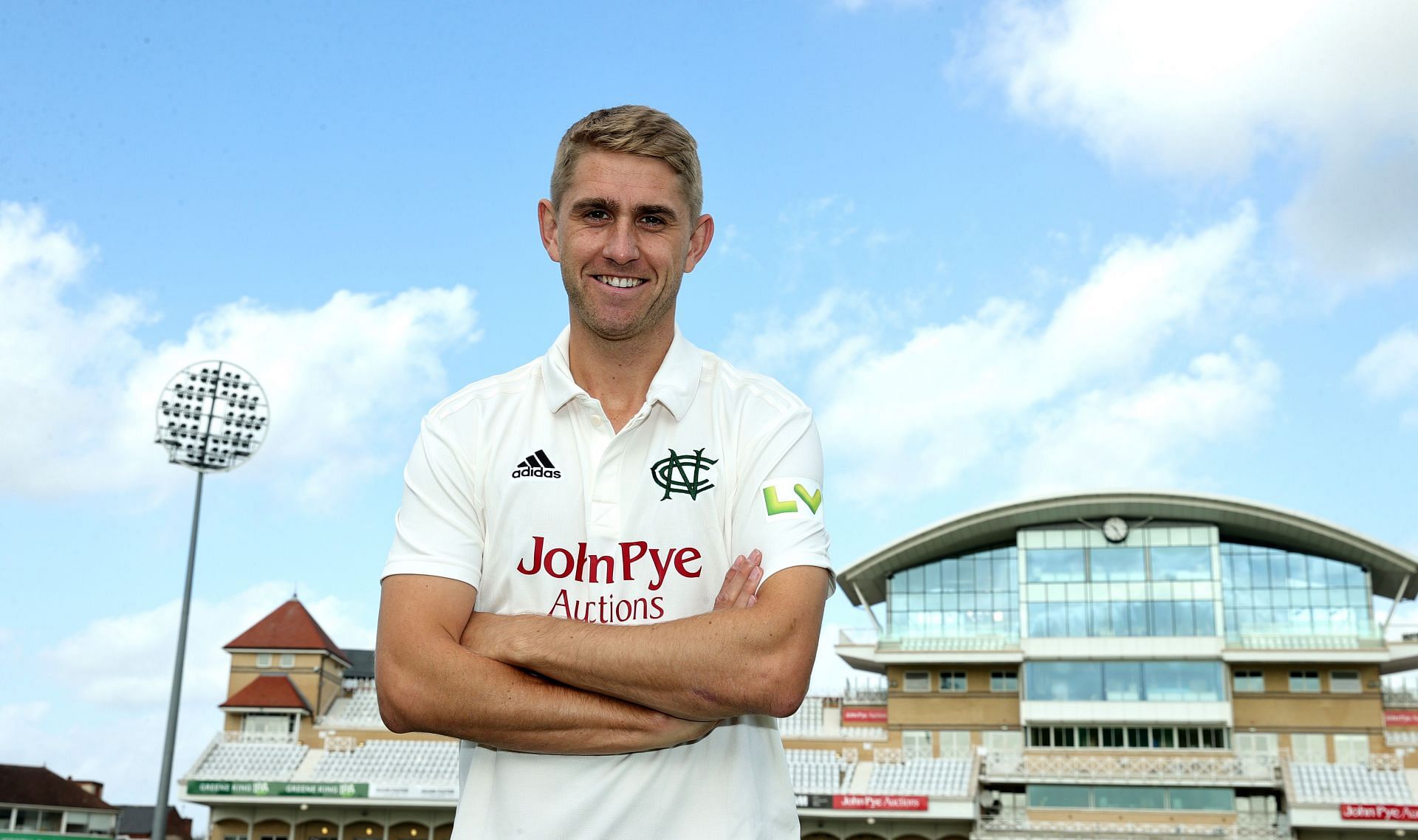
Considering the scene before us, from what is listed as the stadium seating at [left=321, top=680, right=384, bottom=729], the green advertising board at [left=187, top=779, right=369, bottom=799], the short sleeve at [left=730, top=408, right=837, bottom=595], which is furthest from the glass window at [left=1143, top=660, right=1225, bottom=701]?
the short sleeve at [left=730, top=408, right=837, bottom=595]

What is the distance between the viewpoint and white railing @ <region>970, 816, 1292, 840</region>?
42438mm

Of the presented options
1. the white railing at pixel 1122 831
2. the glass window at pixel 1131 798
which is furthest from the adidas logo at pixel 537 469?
the glass window at pixel 1131 798

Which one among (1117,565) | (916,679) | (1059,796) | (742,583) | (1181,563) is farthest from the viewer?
(916,679)

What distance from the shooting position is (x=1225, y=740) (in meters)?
46.2

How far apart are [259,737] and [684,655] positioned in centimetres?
5568

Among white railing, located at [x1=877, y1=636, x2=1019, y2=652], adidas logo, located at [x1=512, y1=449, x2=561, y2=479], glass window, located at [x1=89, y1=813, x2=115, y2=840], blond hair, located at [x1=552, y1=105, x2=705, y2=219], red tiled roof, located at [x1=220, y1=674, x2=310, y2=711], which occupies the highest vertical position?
white railing, located at [x1=877, y1=636, x2=1019, y2=652]

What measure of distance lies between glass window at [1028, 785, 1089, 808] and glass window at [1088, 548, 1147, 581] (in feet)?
27.2

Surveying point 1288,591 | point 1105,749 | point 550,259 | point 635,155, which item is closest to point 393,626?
point 550,259

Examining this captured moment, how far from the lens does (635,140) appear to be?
286cm

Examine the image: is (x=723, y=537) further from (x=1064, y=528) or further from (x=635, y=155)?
(x=1064, y=528)

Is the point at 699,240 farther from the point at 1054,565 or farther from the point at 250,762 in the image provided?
the point at 250,762

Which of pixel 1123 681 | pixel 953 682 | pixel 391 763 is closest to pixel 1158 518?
pixel 1123 681

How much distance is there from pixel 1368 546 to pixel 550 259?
5131 centimetres

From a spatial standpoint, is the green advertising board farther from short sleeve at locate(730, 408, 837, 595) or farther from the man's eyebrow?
the man's eyebrow
